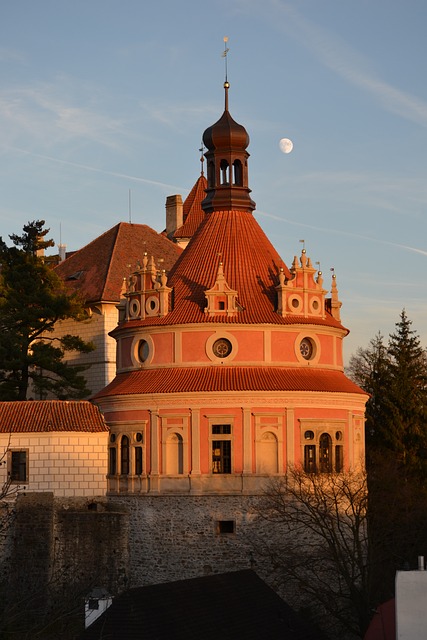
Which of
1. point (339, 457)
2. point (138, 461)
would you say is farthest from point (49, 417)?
point (339, 457)

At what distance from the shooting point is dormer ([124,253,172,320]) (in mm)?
50469

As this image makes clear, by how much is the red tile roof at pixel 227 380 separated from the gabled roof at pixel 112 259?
53.4 ft

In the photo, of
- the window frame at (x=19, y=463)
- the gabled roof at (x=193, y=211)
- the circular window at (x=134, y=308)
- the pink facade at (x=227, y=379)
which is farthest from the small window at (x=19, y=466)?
the gabled roof at (x=193, y=211)

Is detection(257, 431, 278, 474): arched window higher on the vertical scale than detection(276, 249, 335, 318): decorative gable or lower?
lower

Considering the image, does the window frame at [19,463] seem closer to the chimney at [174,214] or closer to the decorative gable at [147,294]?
the decorative gable at [147,294]

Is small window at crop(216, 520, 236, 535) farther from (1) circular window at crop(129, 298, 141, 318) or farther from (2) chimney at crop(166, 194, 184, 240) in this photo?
(2) chimney at crop(166, 194, 184, 240)

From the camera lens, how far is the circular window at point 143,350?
166ft

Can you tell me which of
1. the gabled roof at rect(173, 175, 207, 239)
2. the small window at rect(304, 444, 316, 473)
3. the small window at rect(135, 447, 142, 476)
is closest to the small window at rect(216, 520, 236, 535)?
the small window at rect(304, 444, 316, 473)

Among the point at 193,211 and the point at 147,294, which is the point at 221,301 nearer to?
the point at 147,294

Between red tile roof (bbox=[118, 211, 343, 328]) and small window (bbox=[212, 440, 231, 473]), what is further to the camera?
red tile roof (bbox=[118, 211, 343, 328])

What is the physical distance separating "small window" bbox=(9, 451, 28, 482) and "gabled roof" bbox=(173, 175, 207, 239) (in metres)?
31.9

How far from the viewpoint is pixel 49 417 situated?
160ft

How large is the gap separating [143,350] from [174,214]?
3169cm

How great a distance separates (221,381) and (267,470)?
12.0 feet
